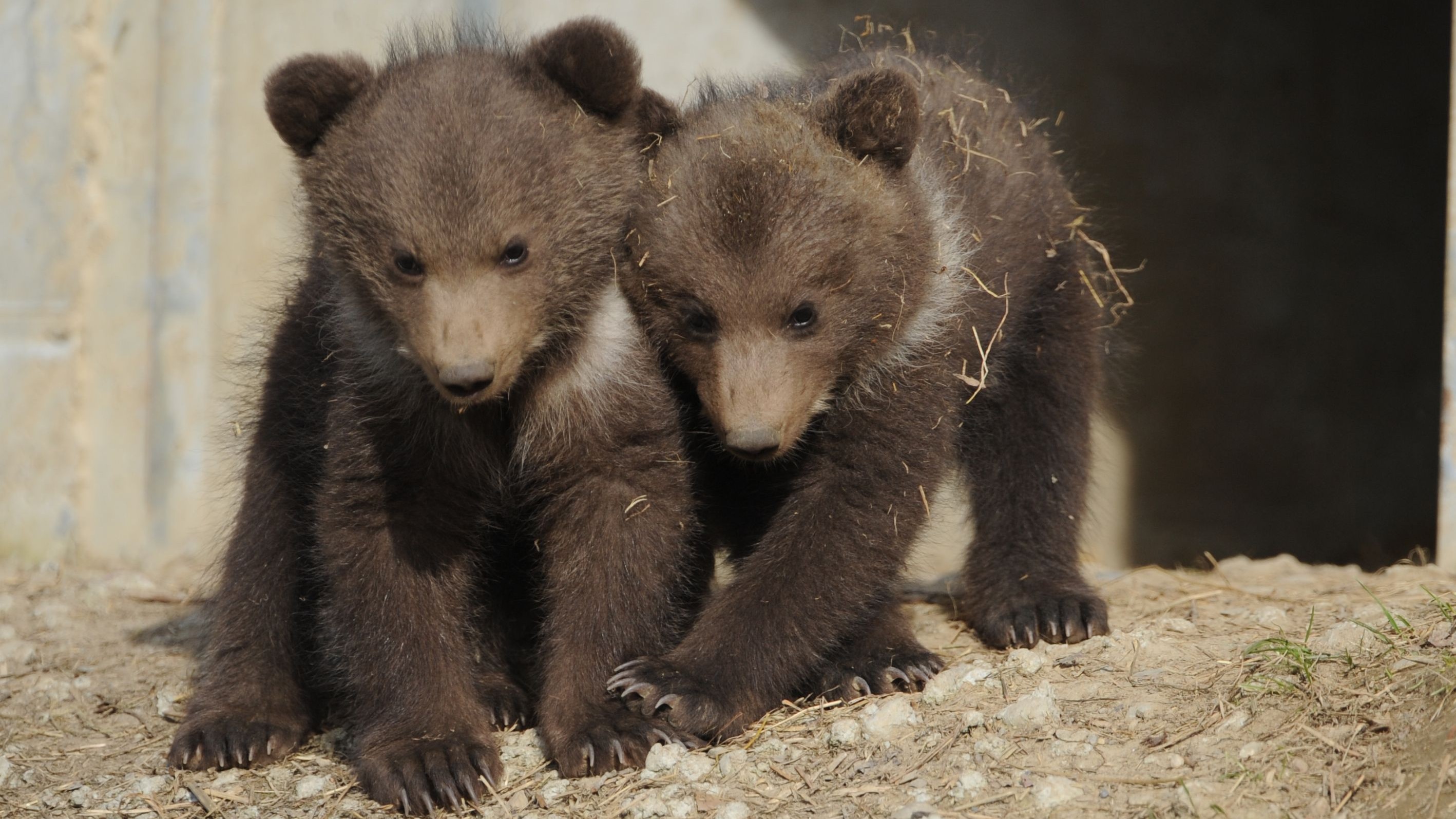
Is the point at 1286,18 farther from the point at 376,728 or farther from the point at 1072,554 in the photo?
the point at 376,728

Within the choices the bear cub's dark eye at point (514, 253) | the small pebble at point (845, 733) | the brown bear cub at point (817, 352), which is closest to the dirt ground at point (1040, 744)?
the small pebble at point (845, 733)

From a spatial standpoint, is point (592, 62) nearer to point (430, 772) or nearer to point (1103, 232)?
point (430, 772)

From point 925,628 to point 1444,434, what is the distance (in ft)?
8.76

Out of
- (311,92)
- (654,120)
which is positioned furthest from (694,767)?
(311,92)

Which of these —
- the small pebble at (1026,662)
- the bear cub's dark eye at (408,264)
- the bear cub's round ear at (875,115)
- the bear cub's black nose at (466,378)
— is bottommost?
the small pebble at (1026,662)

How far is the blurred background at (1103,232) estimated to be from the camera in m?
8.05

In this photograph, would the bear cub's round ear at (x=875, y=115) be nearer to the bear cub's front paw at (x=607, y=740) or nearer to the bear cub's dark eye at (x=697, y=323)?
the bear cub's dark eye at (x=697, y=323)

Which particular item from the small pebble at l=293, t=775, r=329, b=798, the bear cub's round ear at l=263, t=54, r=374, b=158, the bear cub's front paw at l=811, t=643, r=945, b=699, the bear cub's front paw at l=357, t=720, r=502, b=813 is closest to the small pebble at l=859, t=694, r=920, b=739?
the bear cub's front paw at l=811, t=643, r=945, b=699

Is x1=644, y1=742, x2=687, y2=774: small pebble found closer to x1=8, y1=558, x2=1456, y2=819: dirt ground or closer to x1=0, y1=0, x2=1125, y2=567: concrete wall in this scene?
x1=8, y1=558, x2=1456, y2=819: dirt ground

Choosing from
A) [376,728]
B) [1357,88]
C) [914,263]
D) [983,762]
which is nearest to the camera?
[983,762]

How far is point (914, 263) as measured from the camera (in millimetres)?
4551

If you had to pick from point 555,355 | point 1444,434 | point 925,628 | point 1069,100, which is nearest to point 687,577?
point 555,355

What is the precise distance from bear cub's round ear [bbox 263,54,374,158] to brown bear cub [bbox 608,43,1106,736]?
3.10 feet

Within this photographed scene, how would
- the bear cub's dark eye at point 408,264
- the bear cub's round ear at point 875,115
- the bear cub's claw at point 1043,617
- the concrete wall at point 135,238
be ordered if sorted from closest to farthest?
the bear cub's dark eye at point 408,264 < the bear cub's round ear at point 875,115 < the bear cub's claw at point 1043,617 < the concrete wall at point 135,238
